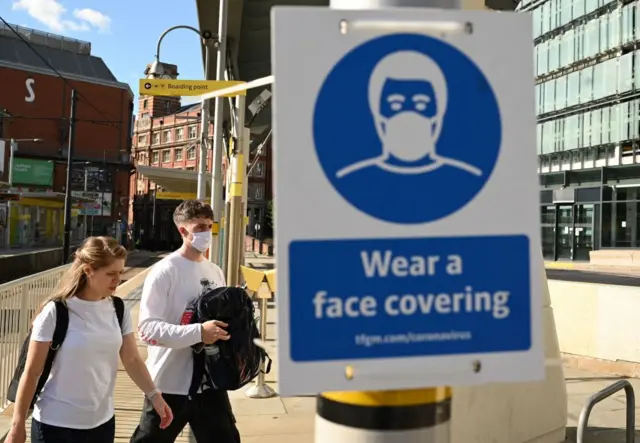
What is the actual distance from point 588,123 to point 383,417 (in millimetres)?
39496

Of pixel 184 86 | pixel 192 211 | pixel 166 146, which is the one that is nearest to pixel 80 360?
pixel 192 211

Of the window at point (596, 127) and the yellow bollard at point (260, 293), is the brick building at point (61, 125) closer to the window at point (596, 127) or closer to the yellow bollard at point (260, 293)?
the window at point (596, 127)

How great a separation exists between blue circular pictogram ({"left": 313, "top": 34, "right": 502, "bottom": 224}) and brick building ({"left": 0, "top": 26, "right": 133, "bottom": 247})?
160 ft

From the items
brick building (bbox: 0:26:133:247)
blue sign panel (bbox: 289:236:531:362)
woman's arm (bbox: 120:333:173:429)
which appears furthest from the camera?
brick building (bbox: 0:26:133:247)

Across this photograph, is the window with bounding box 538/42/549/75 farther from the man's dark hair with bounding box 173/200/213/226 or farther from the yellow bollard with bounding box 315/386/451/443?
the yellow bollard with bounding box 315/386/451/443

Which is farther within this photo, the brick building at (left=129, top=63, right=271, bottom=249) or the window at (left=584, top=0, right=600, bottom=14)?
the brick building at (left=129, top=63, right=271, bottom=249)

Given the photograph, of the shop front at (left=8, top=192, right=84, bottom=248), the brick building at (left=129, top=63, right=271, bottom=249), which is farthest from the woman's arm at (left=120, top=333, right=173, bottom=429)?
the brick building at (left=129, top=63, right=271, bottom=249)

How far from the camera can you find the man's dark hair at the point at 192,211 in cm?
358

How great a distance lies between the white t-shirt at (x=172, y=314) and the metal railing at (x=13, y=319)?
9.79 ft

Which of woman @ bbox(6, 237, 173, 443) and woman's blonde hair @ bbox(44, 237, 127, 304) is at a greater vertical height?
woman's blonde hair @ bbox(44, 237, 127, 304)

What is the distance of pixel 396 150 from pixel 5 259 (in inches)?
718

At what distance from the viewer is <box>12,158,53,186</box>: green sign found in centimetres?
5412

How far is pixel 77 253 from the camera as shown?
3018 millimetres

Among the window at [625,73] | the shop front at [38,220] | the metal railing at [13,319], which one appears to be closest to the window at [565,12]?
the window at [625,73]
